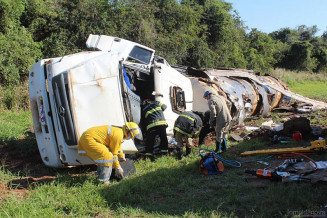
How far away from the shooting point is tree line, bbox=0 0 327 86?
9805mm

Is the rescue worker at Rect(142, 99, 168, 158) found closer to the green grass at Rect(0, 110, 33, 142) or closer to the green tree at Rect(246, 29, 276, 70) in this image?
the green grass at Rect(0, 110, 33, 142)

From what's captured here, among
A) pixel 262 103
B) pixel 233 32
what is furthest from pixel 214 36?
pixel 262 103

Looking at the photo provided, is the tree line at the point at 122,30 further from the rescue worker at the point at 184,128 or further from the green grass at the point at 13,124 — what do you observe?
the rescue worker at the point at 184,128

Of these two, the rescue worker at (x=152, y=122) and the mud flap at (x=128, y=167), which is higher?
the rescue worker at (x=152, y=122)

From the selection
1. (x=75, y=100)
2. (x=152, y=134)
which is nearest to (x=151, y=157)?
(x=152, y=134)

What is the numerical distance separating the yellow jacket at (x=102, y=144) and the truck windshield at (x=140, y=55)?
233 cm

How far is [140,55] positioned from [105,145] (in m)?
2.68

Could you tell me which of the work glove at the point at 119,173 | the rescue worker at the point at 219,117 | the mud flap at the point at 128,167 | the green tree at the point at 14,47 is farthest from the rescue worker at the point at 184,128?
the green tree at the point at 14,47

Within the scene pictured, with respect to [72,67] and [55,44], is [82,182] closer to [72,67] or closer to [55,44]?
[72,67]

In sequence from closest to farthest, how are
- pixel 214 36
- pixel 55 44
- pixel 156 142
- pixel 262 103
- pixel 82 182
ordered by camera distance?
pixel 82 182
pixel 156 142
pixel 262 103
pixel 55 44
pixel 214 36

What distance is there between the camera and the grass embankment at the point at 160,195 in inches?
144

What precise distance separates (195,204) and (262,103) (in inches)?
276

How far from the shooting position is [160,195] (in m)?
4.39

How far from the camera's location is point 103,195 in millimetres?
4152
